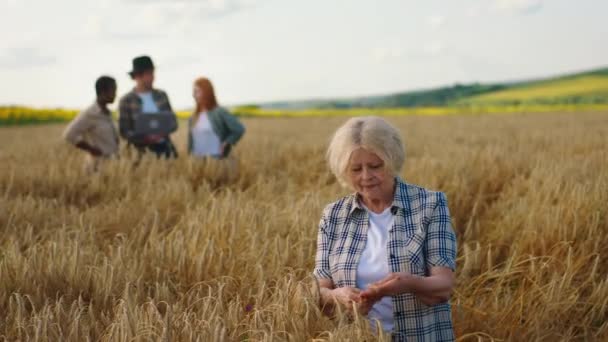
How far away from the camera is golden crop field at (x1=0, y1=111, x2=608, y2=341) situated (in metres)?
1.95

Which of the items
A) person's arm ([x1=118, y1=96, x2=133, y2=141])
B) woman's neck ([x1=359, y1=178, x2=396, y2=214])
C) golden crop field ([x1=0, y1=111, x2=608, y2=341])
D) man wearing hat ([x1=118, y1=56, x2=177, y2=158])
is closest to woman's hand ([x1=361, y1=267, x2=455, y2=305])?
golden crop field ([x1=0, y1=111, x2=608, y2=341])

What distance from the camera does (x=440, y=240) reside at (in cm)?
196

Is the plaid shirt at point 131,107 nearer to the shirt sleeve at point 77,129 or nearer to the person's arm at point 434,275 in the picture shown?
the shirt sleeve at point 77,129

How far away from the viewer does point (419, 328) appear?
1.96 meters

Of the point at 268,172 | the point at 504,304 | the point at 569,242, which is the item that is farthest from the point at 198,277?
the point at 268,172

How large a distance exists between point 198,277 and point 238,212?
916mm

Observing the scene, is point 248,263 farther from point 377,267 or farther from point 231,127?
point 231,127

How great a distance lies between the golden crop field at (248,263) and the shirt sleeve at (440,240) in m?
0.37

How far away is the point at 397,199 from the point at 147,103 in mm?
4174

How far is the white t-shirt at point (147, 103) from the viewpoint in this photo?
18.8 ft

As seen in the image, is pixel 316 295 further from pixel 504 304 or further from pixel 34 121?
pixel 34 121

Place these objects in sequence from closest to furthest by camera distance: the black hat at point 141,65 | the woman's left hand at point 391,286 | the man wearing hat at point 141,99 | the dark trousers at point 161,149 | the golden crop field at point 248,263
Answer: the woman's left hand at point 391,286 < the golden crop field at point 248,263 < the black hat at point 141,65 < the man wearing hat at point 141,99 < the dark trousers at point 161,149

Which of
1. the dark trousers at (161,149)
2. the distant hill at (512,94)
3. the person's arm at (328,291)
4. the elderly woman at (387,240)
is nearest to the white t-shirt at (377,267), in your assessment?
the elderly woman at (387,240)

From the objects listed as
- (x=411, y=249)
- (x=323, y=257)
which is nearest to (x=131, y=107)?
(x=323, y=257)
